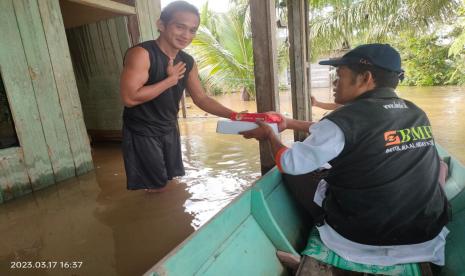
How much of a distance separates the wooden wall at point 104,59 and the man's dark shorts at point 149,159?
263cm

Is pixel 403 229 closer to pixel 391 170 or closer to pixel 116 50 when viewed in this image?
pixel 391 170

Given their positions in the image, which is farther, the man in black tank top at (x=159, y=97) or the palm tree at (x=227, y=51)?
the palm tree at (x=227, y=51)

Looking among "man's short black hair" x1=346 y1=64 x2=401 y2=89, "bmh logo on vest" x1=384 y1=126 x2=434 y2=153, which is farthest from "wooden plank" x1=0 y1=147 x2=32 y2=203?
"bmh logo on vest" x1=384 y1=126 x2=434 y2=153

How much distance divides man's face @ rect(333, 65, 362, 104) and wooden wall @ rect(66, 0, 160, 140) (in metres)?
4.03

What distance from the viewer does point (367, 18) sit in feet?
31.7

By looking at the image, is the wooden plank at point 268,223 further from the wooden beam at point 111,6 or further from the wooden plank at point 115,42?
the wooden plank at point 115,42

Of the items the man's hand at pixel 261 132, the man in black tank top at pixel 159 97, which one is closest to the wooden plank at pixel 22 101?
the man in black tank top at pixel 159 97

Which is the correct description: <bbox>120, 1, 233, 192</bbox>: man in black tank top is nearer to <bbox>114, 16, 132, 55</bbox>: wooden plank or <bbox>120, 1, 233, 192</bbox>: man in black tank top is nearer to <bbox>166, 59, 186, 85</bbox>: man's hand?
<bbox>166, 59, 186, 85</bbox>: man's hand

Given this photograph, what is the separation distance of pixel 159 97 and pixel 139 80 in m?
0.30

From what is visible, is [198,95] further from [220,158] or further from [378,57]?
[378,57]

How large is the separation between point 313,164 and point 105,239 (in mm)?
1874

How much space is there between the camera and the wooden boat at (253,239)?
1275mm

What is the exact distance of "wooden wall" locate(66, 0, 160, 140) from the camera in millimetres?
4875
